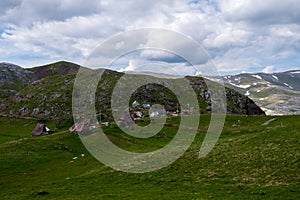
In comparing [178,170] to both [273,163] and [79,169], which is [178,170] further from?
[79,169]

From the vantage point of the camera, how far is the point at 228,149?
1781 inches

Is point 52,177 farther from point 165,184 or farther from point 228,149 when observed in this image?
point 228,149

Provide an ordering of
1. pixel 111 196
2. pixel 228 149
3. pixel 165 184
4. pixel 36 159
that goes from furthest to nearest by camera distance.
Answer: pixel 36 159 → pixel 228 149 → pixel 165 184 → pixel 111 196

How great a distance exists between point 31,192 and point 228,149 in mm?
27825

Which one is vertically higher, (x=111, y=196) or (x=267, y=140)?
(x=267, y=140)

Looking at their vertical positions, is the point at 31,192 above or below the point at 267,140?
below

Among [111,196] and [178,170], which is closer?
[111,196]

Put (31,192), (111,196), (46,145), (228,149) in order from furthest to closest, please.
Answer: (46,145) < (228,149) < (31,192) < (111,196)

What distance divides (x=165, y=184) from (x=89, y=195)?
8468mm

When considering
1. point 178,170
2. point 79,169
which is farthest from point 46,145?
point 178,170

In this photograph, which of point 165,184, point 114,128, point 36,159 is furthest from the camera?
point 114,128

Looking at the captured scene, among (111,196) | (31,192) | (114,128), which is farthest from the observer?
(114,128)

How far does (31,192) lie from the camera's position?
37000 millimetres

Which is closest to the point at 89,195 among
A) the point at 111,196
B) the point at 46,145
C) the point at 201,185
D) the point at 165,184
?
the point at 111,196
